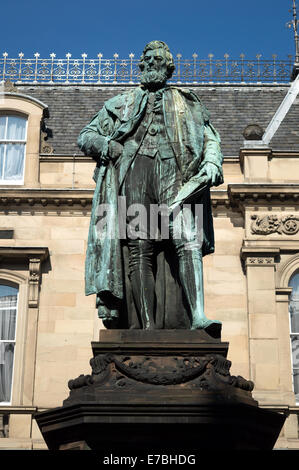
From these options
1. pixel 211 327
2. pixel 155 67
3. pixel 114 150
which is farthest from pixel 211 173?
pixel 211 327

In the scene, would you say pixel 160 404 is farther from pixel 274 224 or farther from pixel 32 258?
pixel 274 224

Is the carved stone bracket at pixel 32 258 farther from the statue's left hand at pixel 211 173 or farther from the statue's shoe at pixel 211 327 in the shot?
the statue's shoe at pixel 211 327

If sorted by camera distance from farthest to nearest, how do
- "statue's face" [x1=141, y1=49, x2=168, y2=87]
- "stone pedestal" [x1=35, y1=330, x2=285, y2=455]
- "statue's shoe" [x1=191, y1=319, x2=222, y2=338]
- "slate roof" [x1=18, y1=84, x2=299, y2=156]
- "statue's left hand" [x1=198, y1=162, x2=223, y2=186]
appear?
"slate roof" [x1=18, y1=84, x2=299, y2=156]
"statue's face" [x1=141, y1=49, x2=168, y2=87]
"statue's left hand" [x1=198, y1=162, x2=223, y2=186]
"statue's shoe" [x1=191, y1=319, x2=222, y2=338]
"stone pedestal" [x1=35, y1=330, x2=285, y2=455]

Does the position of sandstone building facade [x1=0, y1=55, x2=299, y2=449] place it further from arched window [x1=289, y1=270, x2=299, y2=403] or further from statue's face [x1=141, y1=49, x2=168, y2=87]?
statue's face [x1=141, y1=49, x2=168, y2=87]

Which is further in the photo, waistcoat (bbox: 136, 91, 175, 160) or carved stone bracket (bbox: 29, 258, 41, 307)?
carved stone bracket (bbox: 29, 258, 41, 307)

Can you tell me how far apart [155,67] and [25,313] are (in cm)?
1249

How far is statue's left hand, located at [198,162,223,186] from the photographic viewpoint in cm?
873

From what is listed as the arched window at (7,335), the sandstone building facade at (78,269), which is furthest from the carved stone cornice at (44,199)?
the arched window at (7,335)

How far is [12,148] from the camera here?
23141mm

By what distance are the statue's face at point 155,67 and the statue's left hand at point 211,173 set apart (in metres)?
1.05

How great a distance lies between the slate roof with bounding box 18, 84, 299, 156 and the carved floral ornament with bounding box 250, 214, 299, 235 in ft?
7.48

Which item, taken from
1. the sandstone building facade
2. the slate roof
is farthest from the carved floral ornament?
the slate roof
